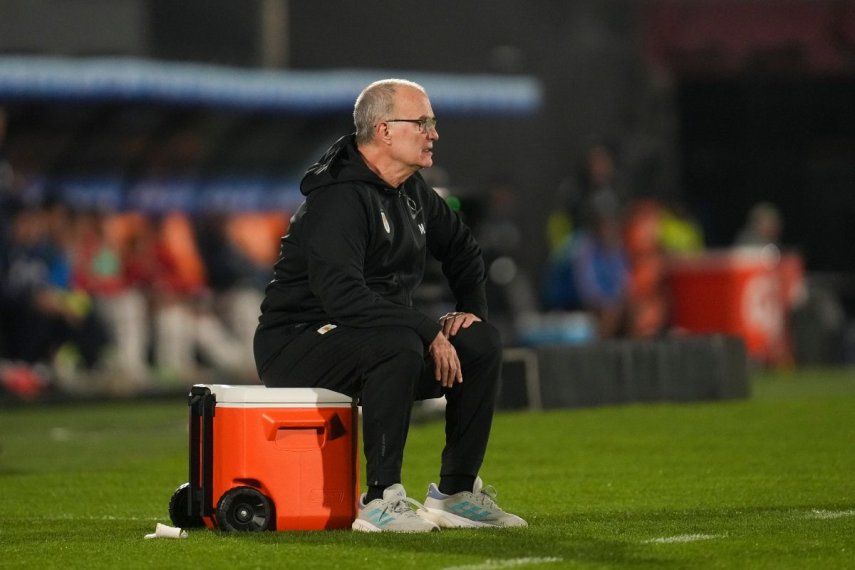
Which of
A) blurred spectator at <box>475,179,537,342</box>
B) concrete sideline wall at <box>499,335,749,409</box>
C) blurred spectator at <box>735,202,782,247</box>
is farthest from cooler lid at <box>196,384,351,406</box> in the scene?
blurred spectator at <box>735,202,782,247</box>

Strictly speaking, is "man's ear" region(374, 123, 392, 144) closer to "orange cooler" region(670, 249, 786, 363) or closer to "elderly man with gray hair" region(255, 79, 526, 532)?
"elderly man with gray hair" region(255, 79, 526, 532)

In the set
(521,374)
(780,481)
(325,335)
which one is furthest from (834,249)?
(325,335)

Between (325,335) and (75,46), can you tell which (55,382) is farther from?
(325,335)

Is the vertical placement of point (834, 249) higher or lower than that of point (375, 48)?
lower

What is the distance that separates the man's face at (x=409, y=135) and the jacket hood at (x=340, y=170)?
4.8 inches

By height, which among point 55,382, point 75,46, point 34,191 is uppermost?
point 75,46

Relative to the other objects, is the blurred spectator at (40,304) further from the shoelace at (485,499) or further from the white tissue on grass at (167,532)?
the shoelace at (485,499)

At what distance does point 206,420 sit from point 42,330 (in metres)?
11.0

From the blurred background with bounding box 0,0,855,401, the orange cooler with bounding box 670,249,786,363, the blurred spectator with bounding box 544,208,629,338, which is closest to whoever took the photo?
the blurred background with bounding box 0,0,855,401

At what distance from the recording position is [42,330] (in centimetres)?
1752

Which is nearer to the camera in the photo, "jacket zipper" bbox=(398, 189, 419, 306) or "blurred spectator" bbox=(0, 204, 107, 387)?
"jacket zipper" bbox=(398, 189, 419, 306)

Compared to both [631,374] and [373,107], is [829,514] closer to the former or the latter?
[373,107]

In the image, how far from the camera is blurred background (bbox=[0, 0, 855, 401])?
18.4 metres

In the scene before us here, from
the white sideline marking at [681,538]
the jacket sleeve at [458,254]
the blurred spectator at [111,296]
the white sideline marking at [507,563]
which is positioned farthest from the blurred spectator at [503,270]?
the white sideline marking at [507,563]
